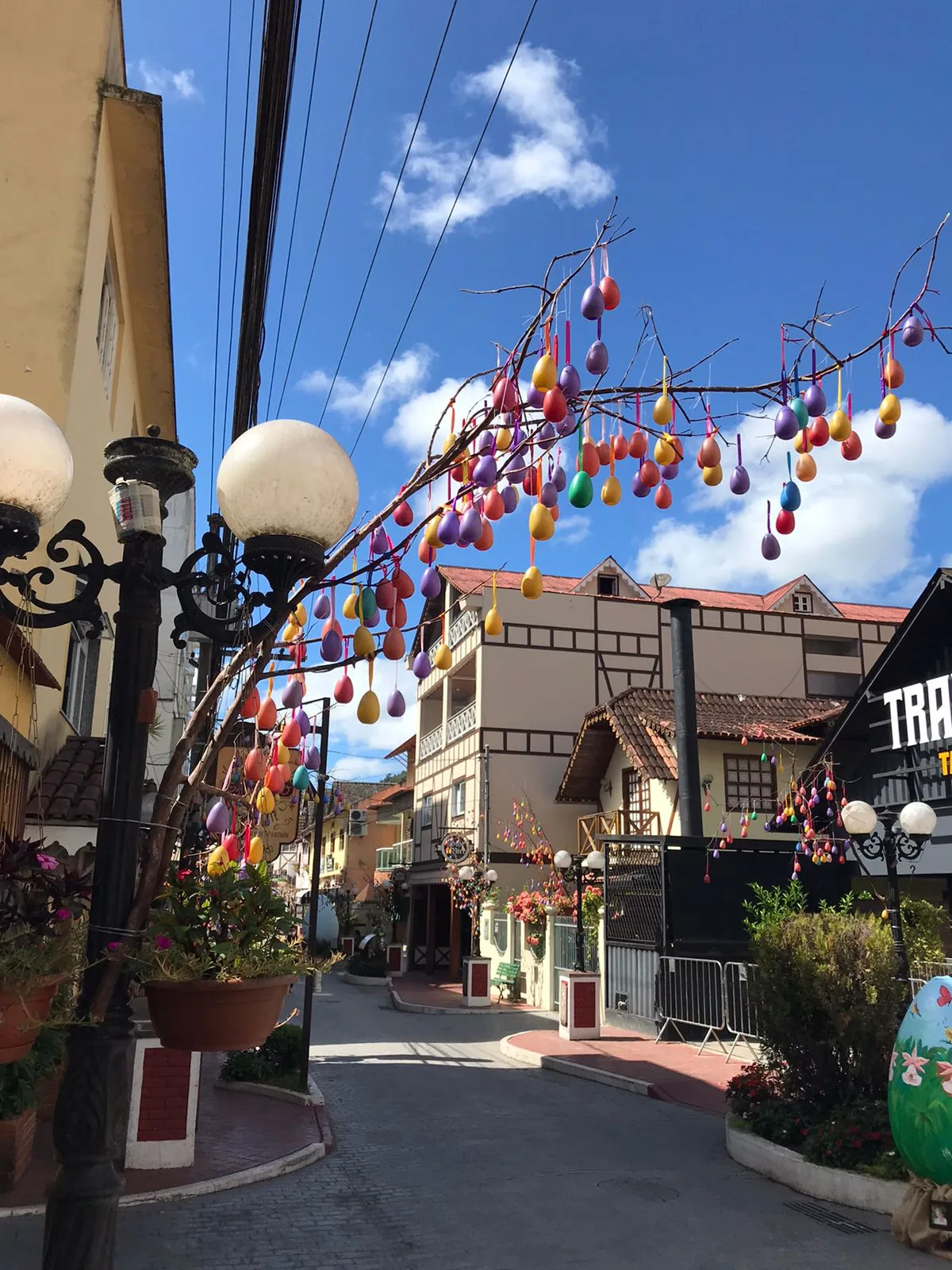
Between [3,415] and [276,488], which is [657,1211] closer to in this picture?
[276,488]

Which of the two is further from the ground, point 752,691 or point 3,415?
point 752,691

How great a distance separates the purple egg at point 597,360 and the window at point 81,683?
295 inches

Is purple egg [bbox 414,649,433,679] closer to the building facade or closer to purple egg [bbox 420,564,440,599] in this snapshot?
purple egg [bbox 420,564,440,599]

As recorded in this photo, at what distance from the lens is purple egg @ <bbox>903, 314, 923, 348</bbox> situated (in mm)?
4551

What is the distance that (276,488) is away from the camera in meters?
3.32

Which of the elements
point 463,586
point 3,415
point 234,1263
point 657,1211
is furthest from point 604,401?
point 463,586

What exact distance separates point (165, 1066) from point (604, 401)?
6.95 metres

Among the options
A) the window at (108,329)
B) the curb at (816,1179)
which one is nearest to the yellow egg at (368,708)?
the curb at (816,1179)

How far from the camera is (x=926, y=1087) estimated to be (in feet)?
22.4

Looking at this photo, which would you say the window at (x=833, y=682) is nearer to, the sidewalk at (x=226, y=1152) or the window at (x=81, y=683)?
the sidewalk at (x=226, y=1152)

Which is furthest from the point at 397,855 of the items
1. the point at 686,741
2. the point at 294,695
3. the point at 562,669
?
the point at 294,695

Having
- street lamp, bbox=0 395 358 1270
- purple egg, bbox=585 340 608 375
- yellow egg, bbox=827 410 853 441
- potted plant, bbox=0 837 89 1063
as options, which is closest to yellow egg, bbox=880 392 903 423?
yellow egg, bbox=827 410 853 441

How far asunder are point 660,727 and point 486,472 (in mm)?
21104

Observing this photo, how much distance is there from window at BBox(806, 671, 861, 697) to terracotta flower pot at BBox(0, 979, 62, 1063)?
31.7 metres
